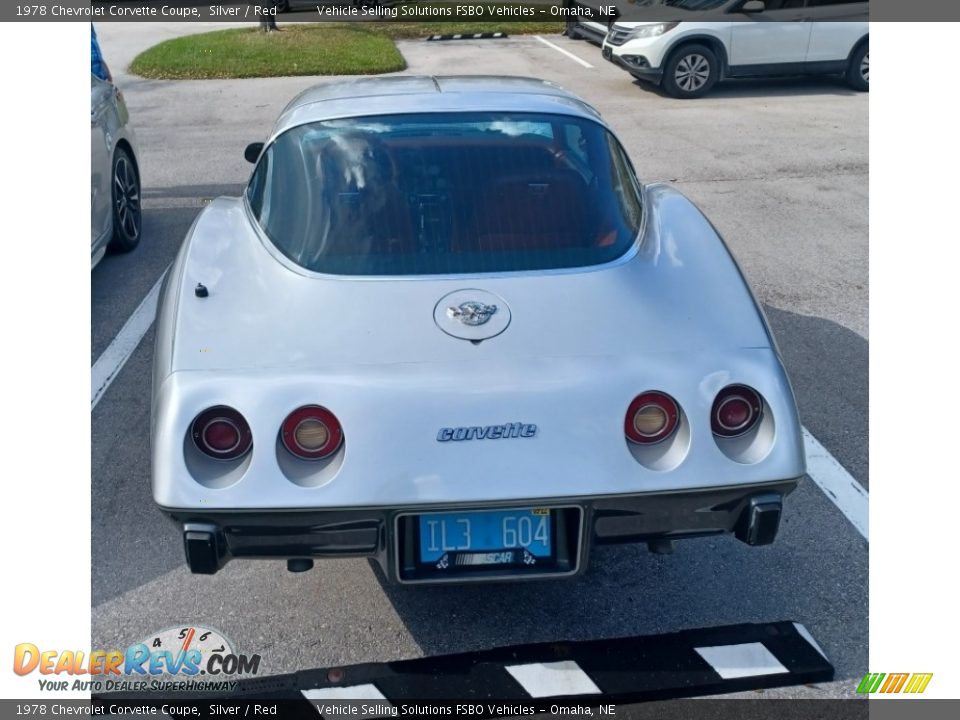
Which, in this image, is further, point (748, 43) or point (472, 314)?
point (748, 43)

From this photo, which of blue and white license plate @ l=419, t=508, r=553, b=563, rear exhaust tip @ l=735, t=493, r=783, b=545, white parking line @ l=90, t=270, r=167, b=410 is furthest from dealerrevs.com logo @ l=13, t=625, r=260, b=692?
white parking line @ l=90, t=270, r=167, b=410

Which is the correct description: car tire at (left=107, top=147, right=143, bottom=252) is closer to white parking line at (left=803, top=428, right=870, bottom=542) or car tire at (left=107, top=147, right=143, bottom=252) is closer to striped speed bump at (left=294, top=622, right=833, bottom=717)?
striped speed bump at (left=294, top=622, right=833, bottom=717)

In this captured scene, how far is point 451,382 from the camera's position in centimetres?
260

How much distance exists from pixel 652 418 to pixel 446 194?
3.97 feet

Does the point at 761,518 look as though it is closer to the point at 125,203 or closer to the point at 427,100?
the point at 427,100

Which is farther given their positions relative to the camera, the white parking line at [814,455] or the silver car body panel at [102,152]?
the silver car body panel at [102,152]

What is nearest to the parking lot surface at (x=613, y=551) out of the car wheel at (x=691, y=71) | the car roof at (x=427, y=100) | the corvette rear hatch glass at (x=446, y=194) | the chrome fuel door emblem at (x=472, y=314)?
the chrome fuel door emblem at (x=472, y=314)

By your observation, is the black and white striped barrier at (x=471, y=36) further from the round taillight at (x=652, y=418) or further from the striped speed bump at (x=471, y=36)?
the round taillight at (x=652, y=418)

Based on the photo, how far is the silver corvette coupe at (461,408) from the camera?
8.33 ft

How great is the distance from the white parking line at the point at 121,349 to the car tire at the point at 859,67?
1008 cm

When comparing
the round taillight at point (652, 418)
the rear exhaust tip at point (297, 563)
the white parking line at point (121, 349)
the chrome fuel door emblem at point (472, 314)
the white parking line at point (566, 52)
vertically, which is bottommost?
the white parking line at point (121, 349)

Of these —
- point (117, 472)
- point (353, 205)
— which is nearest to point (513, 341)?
point (353, 205)

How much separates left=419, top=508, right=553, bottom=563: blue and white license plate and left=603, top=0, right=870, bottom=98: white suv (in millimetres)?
10442

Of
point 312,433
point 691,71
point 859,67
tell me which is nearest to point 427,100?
point 312,433
